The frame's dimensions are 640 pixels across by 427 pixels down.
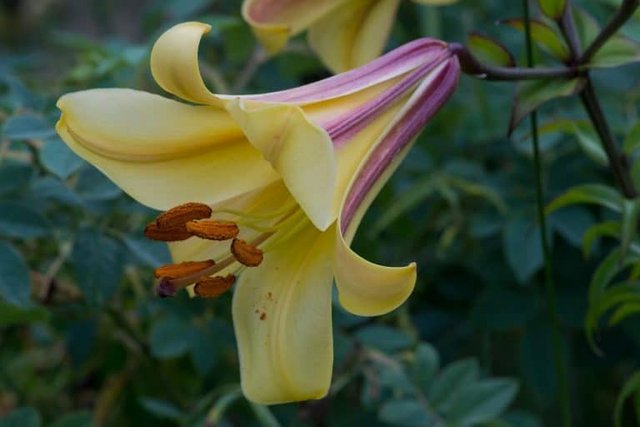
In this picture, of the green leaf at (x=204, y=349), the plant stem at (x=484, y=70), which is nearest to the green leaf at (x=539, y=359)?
the green leaf at (x=204, y=349)

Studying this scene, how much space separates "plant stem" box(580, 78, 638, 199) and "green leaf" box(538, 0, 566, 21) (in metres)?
0.05

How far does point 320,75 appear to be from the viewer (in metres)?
1.66

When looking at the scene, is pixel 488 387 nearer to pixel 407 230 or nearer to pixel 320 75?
pixel 407 230

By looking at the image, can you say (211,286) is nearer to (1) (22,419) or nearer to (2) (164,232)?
(2) (164,232)

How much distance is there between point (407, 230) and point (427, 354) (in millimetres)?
365

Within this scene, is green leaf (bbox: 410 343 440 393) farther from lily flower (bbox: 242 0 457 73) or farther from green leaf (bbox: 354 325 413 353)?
lily flower (bbox: 242 0 457 73)

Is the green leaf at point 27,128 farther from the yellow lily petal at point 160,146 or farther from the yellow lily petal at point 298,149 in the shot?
the yellow lily petal at point 298,149

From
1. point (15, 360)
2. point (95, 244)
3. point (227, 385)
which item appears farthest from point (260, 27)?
point (15, 360)

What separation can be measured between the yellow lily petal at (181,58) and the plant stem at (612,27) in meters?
0.30

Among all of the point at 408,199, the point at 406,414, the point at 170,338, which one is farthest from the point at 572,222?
the point at 170,338

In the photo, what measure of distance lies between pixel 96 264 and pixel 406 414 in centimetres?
30

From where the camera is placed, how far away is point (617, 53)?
0.83m

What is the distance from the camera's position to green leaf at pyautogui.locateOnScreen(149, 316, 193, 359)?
106 centimetres

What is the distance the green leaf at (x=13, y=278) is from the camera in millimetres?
890
